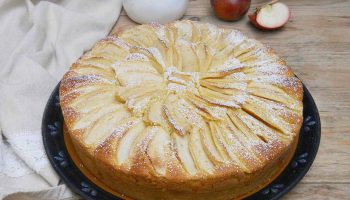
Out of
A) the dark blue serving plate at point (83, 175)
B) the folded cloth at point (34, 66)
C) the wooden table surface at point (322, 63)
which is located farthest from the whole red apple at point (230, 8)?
the dark blue serving plate at point (83, 175)

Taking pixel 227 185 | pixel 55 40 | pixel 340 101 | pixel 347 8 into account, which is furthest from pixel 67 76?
pixel 347 8

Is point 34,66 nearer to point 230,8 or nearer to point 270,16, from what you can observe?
point 230,8

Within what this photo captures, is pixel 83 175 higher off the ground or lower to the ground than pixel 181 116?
lower

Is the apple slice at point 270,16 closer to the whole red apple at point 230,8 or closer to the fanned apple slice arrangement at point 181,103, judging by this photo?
the whole red apple at point 230,8

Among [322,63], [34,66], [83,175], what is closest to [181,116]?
[83,175]

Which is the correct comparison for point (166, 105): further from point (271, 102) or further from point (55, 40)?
point (55, 40)
